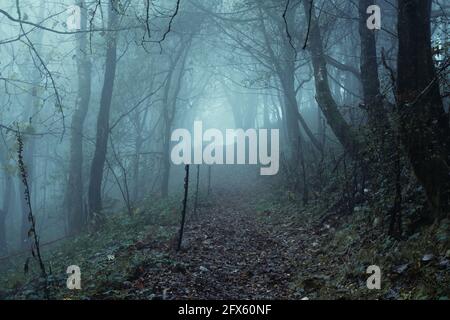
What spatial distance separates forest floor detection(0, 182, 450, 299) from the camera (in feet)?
19.5

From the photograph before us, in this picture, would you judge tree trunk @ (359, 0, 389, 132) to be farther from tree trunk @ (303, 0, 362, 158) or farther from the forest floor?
the forest floor

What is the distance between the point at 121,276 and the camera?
Result: 714 centimetres

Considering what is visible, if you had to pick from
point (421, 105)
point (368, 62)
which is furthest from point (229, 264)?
point (368, 62)

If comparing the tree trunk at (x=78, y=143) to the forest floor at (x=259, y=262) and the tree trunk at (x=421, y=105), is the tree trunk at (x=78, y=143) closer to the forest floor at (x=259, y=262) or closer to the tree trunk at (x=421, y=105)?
the forest floor at (x=259, y=262)

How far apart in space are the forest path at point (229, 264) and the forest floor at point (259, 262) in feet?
0.05

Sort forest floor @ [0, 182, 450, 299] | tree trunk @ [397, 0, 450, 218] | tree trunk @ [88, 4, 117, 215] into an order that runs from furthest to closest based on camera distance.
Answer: tree trunk @ [88, 4, 117, 215] → tree trunk @ [397, 0, 450, 218] → forest floor @ [0, 182, 450, 299]

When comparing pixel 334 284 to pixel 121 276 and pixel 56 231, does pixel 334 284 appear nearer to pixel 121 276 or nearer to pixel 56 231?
pixel 121 276

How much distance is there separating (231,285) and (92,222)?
8079 mm

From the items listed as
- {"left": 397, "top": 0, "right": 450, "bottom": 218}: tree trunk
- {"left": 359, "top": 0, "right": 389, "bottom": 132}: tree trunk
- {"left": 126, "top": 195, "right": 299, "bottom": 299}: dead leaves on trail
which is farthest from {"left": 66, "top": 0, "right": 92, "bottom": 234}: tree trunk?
{"left": 397, "top": 0, "right": 450, "bottom": 218}: tree trunk

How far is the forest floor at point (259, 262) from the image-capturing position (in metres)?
5.95

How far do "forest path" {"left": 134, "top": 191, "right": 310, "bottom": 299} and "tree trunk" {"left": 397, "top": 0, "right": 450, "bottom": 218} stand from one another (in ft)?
9.19

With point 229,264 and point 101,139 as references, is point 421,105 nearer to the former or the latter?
point 229,264
